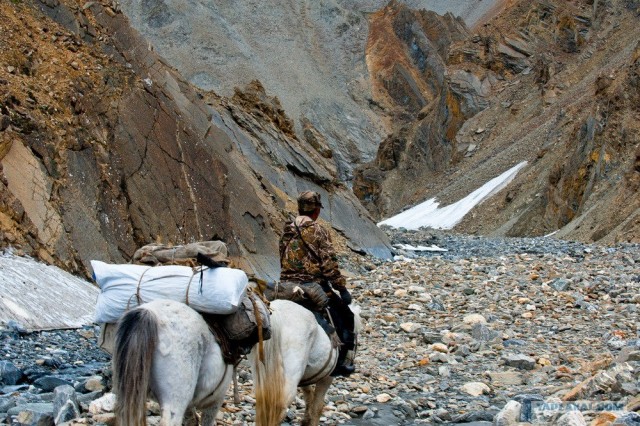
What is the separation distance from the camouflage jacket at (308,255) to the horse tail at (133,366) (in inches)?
89.2

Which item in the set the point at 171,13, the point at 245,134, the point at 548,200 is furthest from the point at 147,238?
the point at 171,13

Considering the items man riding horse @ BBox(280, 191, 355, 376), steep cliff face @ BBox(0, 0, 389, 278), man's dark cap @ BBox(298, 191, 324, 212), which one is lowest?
man riding horse @ BBox(280, 191, 355, 376)

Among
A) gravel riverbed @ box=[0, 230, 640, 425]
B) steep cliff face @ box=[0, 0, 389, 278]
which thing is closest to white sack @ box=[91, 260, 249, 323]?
gravel riverbed @ box=[0, 230, 640, 425]

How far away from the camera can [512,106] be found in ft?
261

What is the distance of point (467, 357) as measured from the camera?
11.3 m

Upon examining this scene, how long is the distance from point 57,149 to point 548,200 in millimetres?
38159

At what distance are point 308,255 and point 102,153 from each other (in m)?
10.4

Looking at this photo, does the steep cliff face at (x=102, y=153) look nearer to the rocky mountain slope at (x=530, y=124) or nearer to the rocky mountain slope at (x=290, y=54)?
the rocky mountain slope at (x=530, y=124)

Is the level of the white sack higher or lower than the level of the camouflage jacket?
lower

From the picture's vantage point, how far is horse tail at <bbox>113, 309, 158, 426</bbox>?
516 cm

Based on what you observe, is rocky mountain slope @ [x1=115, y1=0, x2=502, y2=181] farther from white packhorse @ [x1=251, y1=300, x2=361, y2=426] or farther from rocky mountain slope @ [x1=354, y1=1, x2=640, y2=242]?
white packhorse @ [x1=251, y1=300, x2=361, y2=426]

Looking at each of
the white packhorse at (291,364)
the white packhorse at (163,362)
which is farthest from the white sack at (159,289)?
the white packhorse at (291,364)

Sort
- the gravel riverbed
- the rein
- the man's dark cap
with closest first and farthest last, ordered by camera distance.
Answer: the rein < the man's dark cap < the gravel riverbed

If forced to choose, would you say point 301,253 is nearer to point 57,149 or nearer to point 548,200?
point 57,149
